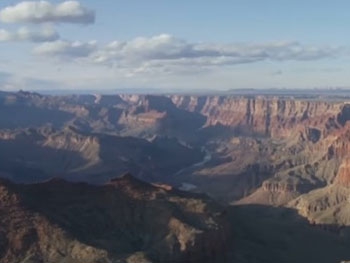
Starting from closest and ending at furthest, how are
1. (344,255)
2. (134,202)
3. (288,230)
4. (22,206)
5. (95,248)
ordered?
(95,248)
(22,206)
(134,202)
(344,255)
(288,230)

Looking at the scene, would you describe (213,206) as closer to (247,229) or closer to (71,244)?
(247,229)

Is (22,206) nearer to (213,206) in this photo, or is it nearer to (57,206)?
(57,206)

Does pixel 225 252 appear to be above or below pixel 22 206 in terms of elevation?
below

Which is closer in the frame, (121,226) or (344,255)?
(121,226)

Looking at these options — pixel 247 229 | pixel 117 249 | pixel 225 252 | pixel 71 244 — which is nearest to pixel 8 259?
pixel 71 244

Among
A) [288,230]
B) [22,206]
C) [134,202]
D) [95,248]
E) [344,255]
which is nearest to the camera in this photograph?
[95,248]

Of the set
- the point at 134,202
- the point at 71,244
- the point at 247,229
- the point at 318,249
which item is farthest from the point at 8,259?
the point at 318,249
